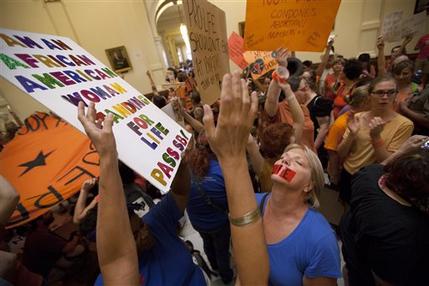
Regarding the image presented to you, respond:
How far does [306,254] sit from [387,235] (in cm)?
45

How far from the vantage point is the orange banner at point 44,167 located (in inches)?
57.2

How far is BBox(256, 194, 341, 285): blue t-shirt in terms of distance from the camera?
2.93 feet

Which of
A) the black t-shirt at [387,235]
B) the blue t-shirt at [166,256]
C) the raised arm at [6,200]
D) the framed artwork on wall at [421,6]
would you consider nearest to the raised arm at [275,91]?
the black t-shirt at [387,235]

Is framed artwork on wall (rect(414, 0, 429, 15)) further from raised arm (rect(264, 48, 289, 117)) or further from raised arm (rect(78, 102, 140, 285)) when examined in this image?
raised arm (rect(78, 102, 140, 285))

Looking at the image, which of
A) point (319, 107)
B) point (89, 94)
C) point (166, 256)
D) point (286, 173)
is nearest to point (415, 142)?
point (286, 173)

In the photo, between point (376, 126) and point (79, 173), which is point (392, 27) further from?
point (79, 173)

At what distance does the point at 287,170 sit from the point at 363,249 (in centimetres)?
68

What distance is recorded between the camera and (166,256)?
1050 mm

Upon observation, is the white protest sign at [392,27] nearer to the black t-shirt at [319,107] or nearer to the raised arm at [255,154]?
the black t-shirt at [319,107]

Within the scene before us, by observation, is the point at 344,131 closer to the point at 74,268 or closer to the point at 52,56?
the point at 52,56

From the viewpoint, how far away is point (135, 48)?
7406 millimetres

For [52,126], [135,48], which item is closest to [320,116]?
[52,126]

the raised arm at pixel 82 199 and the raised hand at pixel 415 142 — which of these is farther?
the raised arm at pixel 82 199

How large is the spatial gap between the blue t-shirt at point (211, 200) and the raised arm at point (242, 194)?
1.04 m
